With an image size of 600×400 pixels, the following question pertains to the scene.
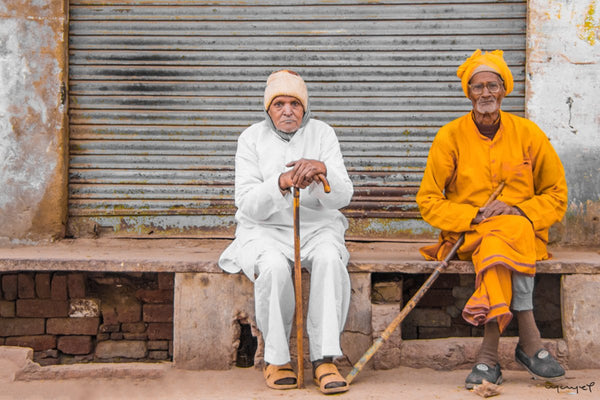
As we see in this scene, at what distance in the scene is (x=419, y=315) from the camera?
4.77m

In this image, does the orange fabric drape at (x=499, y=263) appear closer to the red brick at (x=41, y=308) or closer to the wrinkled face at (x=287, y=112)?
the wrinkled face at (x=287, y=112)

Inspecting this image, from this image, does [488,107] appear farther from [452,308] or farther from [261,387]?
[261,387]

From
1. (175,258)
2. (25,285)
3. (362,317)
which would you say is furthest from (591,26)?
(25,285)

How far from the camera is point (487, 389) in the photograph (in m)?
3.49

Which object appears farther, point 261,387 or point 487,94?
point 487,94

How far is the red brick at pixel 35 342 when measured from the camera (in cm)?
475

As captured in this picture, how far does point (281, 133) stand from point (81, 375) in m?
2.00

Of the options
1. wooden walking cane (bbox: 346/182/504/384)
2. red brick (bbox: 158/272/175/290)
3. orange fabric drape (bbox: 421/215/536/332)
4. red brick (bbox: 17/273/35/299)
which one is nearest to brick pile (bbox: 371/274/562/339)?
wooden walking cane (bbox: 346/182/504/384)

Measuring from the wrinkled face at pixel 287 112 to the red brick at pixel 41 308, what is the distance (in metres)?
2.11

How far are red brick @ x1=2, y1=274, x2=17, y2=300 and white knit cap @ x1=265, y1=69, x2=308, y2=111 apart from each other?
2.28 m

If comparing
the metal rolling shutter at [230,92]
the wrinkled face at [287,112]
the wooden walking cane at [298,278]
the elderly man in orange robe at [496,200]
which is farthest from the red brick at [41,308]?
the elderly man in orange robe at [496,200]

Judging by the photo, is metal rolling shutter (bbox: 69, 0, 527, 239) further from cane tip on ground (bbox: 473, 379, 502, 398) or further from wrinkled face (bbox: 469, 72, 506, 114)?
cane tip on ground (bbox: 473, 379, 502, 398)

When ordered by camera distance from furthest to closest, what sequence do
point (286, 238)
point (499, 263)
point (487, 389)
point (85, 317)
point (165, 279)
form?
point (85, 317)
point (165, 279)
point (286, 238)
point (499, 263)
point (487, 389)

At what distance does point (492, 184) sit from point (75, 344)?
3.09 meters
